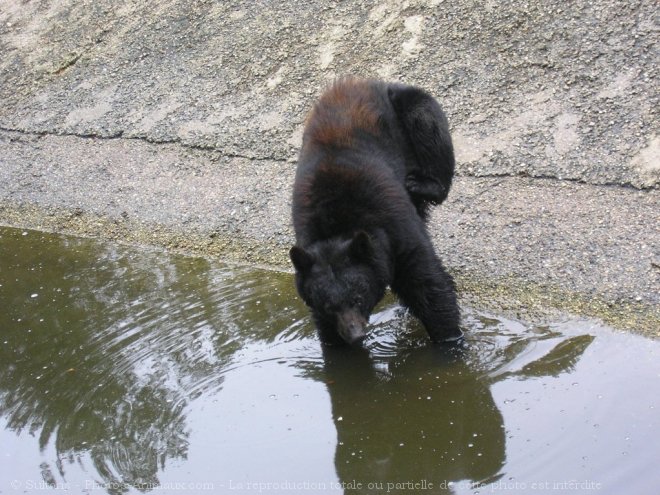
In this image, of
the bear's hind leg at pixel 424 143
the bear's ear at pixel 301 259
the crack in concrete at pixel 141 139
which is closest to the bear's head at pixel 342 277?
the bear's ear at pixel 301 259

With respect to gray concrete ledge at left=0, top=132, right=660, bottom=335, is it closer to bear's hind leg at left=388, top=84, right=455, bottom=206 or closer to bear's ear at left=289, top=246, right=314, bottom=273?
bear's hind leg at left=388, top=84, right=455, bottom=206

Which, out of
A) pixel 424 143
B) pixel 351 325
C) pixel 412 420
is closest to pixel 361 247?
pixel 351 325

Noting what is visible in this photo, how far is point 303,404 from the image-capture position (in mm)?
5438

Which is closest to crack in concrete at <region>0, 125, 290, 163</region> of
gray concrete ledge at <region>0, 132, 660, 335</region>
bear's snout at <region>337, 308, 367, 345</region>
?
gray concrete ledge at <region>0, 132, 660, 335</region>

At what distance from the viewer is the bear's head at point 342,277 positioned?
5.15 m

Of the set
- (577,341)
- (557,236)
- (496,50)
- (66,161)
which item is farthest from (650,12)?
(66,161)

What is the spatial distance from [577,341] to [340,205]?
1.77 metres

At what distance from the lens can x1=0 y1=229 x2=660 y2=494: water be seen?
4.60 m

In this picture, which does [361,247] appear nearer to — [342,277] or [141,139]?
[342,277]

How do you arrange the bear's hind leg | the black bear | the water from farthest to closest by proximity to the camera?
the bear's hind leg, the black bear, the water

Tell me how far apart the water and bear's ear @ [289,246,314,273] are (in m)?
0.88

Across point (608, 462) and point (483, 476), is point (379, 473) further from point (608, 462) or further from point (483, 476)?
point (608, 462)

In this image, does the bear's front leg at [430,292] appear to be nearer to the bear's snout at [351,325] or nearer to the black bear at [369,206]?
the black bear at [369,206]

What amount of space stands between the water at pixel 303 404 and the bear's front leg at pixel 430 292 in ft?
0.66
